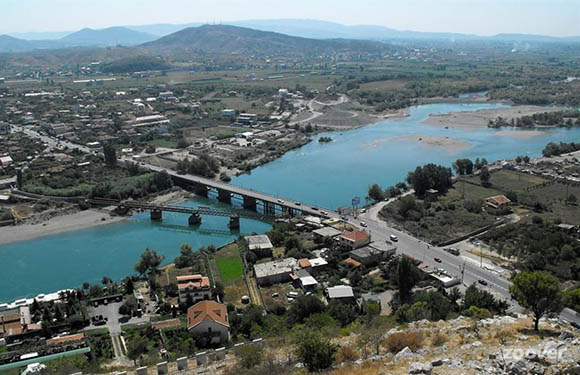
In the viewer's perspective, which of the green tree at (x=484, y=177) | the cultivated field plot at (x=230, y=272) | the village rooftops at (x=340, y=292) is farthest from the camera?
the green tree at (x=484, y=177)

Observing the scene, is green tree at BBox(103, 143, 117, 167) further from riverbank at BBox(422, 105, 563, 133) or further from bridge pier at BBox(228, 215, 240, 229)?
riverbank at BBox(422, 105, 563, 133)

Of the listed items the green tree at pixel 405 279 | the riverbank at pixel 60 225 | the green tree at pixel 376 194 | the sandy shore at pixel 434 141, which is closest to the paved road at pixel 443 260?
the green tree at pixel 405 279

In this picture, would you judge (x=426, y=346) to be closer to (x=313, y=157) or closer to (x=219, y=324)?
(x=219, y=324)

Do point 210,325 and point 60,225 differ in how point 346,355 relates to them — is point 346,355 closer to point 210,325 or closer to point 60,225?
point 210,325

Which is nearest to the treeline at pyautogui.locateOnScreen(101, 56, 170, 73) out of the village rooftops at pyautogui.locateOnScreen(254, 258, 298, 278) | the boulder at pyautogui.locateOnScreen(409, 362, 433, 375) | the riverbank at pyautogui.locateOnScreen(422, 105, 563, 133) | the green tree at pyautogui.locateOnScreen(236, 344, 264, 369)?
the riverbank at pyautogui.locateOnScreen(422, 105, 563, 133)

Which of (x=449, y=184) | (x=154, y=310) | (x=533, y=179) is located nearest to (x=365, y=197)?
(x=449, y=184)

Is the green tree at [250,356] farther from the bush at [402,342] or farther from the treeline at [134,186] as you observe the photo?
the treeline at [134,186]

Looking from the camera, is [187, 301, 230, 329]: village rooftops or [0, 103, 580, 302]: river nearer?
[187, 301, 230, 329]: village rooftops

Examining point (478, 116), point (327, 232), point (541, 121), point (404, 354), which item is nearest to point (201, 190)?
point (327, 232)
